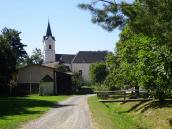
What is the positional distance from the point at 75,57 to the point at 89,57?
4.84 m

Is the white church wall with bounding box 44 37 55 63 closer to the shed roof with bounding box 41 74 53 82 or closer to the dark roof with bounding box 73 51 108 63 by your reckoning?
the dark roof with bounding box 73 51 108 63

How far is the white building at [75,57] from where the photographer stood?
473ft

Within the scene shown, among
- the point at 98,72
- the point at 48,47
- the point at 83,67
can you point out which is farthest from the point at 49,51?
the point at 98,72

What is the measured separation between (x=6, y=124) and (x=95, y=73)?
75.7m

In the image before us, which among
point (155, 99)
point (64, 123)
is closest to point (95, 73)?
point (155, 99)

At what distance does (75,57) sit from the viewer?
14600 cm

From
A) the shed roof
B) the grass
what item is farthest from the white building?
the grass

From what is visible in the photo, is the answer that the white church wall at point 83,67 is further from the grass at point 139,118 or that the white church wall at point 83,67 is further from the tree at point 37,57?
the grass at point 139,118

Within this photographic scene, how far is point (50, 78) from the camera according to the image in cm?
8500

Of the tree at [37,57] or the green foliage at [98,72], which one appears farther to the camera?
the tree at [37,57]

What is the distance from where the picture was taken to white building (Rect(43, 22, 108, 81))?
Result: 473ft

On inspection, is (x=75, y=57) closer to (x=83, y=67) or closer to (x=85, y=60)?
(x=85, y=60)

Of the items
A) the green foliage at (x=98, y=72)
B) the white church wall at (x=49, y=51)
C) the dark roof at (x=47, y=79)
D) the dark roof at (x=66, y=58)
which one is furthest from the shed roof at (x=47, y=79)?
the white church wall at (x=49, y=51)

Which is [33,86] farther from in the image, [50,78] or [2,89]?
[2,89]
